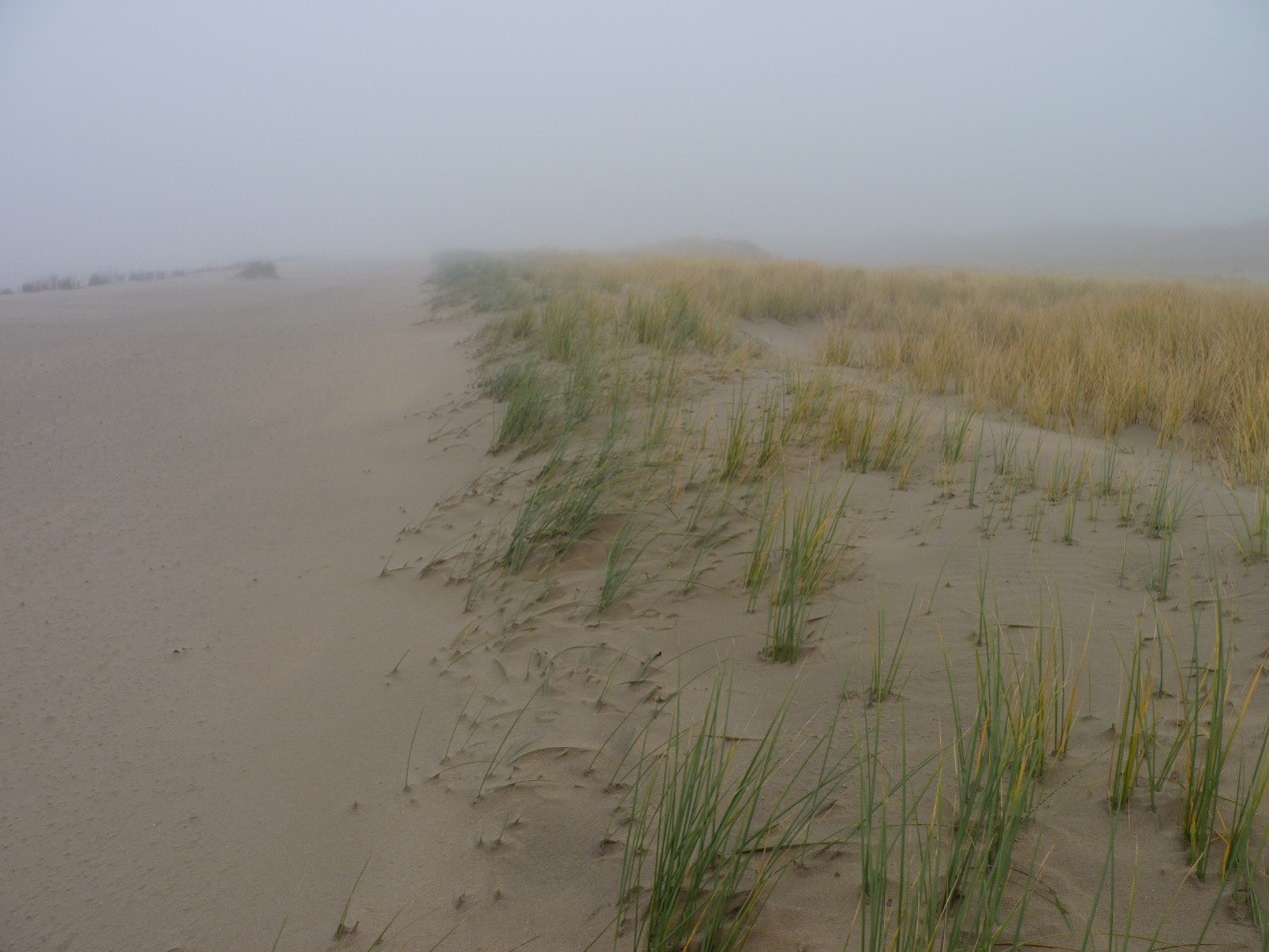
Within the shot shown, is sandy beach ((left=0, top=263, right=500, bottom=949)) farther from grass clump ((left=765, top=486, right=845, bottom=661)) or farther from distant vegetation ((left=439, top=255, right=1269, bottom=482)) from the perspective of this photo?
distant vegetation ((left=439, top=255, right=1269, bottom=482))

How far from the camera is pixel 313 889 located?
56.2 inches

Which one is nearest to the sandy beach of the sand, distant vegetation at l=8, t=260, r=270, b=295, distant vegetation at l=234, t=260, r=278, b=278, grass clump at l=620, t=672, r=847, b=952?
the sand

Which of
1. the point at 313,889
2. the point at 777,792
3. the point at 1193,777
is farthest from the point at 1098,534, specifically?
the point at 313,889

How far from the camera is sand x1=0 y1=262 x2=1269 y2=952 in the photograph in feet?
4.43

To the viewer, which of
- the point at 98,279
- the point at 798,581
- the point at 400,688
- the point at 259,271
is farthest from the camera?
the point at 259,271

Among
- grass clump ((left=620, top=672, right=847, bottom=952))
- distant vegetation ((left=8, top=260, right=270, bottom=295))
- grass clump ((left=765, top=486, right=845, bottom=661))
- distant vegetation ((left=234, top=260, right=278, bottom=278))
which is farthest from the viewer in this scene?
distant vegetation ((left=234, top=260, right=278, bottom=278))

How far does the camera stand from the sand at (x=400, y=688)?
1351mm

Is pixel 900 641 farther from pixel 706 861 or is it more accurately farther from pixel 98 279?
pixel 98 279

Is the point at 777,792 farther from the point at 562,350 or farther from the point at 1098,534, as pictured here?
the point at 562,350

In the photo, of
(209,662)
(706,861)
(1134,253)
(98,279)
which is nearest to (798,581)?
(706,861)

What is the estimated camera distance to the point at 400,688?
2090 millimetres

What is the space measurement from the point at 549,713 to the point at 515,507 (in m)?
1.34

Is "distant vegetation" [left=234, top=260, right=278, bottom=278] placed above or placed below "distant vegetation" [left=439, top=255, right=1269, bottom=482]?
above

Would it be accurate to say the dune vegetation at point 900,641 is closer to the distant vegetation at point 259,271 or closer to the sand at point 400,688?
the sand at point 400,688
